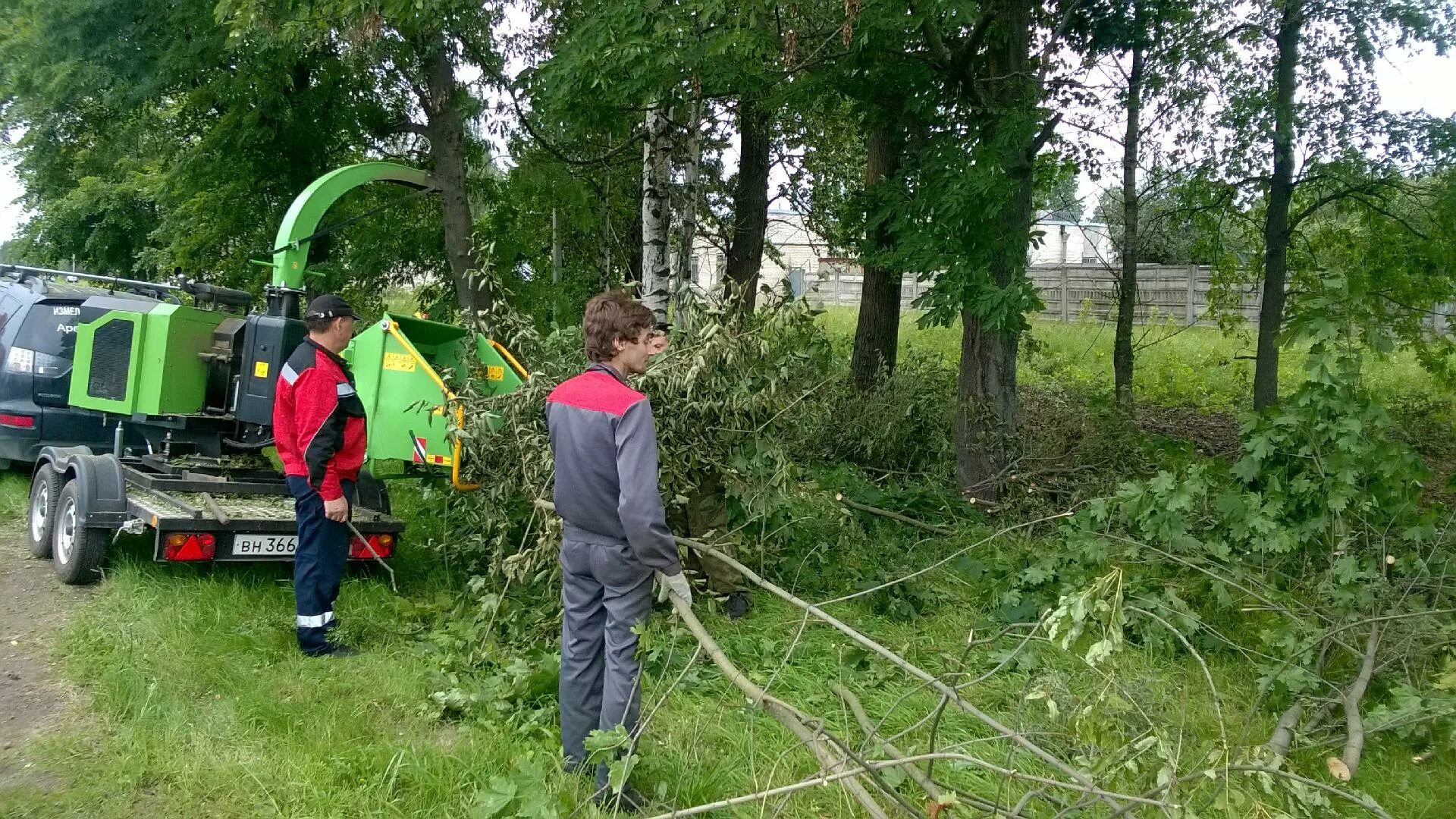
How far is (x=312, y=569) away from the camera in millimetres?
5211

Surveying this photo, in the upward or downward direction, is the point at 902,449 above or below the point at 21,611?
above

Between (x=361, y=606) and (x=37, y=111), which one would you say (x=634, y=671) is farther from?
(x=37, y=111)

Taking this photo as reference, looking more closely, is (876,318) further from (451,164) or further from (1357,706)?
(1357,706)

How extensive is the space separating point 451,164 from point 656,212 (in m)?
4.30

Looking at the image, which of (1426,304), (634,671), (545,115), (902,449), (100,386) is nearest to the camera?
(634,671)

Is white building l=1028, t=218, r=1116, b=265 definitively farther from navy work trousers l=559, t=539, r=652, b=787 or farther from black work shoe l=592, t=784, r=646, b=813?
black work shoe l=592, t=784, r=646, b=813

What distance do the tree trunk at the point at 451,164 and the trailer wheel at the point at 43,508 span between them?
463 cm

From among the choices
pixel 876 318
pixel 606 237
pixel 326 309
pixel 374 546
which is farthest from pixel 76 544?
pixel 606 237

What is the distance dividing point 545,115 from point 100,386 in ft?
12.1

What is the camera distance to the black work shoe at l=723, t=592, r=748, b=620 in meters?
5.89

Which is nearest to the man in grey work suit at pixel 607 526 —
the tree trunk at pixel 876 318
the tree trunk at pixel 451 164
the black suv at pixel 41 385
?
the black suv at pixel 41 385

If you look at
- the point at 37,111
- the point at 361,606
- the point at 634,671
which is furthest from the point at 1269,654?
the point at 37,111

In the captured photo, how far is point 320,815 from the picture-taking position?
371cm

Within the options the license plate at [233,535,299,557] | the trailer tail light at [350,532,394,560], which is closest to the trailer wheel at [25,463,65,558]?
the license plate at [233,535,299,557]
